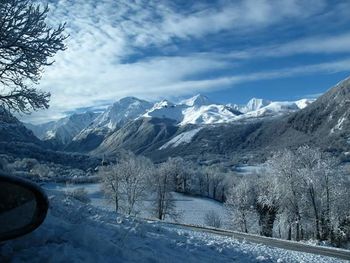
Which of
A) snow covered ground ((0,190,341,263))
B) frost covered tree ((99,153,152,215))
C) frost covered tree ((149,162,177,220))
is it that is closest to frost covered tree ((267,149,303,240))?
frost covered tree ((149,162,177,220))

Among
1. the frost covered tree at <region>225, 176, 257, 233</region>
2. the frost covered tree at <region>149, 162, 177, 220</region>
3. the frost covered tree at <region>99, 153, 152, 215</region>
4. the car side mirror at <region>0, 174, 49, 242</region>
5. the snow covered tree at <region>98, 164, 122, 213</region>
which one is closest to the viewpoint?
the car side mirror at <region>0, 174, 49, 242</region>

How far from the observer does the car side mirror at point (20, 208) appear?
6.90 meters

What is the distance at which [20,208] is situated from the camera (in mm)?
7289

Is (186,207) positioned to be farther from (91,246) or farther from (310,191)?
Answer: (91,246)

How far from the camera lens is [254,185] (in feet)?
281

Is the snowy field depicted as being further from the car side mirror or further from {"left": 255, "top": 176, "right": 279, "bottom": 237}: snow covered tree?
the car side mirror

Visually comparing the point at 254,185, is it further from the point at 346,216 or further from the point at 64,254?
the point at 64,254

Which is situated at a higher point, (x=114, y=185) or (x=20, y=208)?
(x=20, y=208)

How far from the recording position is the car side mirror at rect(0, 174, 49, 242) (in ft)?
22.7

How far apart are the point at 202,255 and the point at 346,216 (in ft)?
151

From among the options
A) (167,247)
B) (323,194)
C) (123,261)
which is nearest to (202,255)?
(167,247)

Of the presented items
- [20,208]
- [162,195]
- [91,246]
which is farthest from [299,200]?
[20,208]

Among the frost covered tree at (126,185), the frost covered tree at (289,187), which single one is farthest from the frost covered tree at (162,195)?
the frost covered tree at (289,187)

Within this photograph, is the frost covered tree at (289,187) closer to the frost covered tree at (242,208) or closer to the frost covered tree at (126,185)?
the frost covered tree at (242,208)
